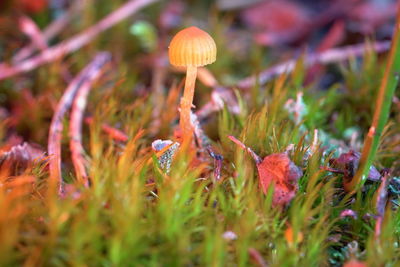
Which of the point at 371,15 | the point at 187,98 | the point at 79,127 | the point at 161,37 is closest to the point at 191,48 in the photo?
the point at 187,98

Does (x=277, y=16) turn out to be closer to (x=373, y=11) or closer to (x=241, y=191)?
(x=373, y=11)

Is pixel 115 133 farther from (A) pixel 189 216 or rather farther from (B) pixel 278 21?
(B) pixel 278 21

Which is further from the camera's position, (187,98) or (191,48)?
(187,98)

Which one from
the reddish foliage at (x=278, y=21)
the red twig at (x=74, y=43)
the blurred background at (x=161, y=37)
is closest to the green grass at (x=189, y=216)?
the blurred background at (x=161, y=37)

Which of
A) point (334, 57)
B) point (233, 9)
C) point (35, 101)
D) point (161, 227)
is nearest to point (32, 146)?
point (35, 101)

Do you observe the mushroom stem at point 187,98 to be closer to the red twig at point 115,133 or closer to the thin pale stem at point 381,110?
the red twig at point 115,133
